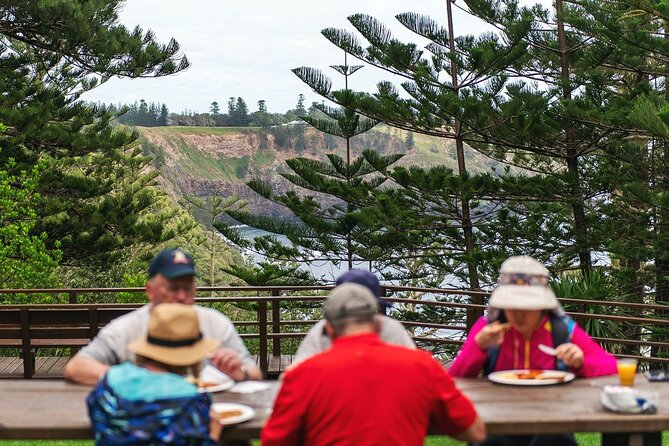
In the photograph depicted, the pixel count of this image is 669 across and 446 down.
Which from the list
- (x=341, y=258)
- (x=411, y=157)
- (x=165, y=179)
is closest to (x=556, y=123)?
(x=341, y=258)

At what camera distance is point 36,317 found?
761 cm

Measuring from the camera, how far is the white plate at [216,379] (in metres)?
3.28

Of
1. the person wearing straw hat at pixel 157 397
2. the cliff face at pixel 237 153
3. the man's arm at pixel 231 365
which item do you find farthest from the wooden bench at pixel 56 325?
the cliff face at pixel 237 153

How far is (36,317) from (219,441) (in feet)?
16.8

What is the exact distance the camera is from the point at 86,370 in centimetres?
313

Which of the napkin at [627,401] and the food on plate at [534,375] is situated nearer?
the napkin at [627,401]

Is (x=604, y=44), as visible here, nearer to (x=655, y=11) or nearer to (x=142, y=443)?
(x=655, y=11)

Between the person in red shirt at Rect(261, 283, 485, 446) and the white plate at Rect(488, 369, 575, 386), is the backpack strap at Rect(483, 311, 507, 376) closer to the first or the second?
the white plate at Rect(488, 369, 575, 386)

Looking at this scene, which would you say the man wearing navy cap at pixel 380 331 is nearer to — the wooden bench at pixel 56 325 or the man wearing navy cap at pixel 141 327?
the man wearing navy cap at pixel 141 327

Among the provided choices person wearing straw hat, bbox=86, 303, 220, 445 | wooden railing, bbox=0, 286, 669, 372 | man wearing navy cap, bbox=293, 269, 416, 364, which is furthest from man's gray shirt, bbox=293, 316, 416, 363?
person wearing straw hat, bbox=86, 303, 220, 445

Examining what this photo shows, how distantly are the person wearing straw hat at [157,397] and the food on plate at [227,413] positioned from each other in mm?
362

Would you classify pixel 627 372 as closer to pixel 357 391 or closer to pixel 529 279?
pixel 529 279

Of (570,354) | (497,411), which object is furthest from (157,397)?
(570,354)

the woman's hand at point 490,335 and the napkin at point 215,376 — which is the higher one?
the woman's hand at point 490,335
